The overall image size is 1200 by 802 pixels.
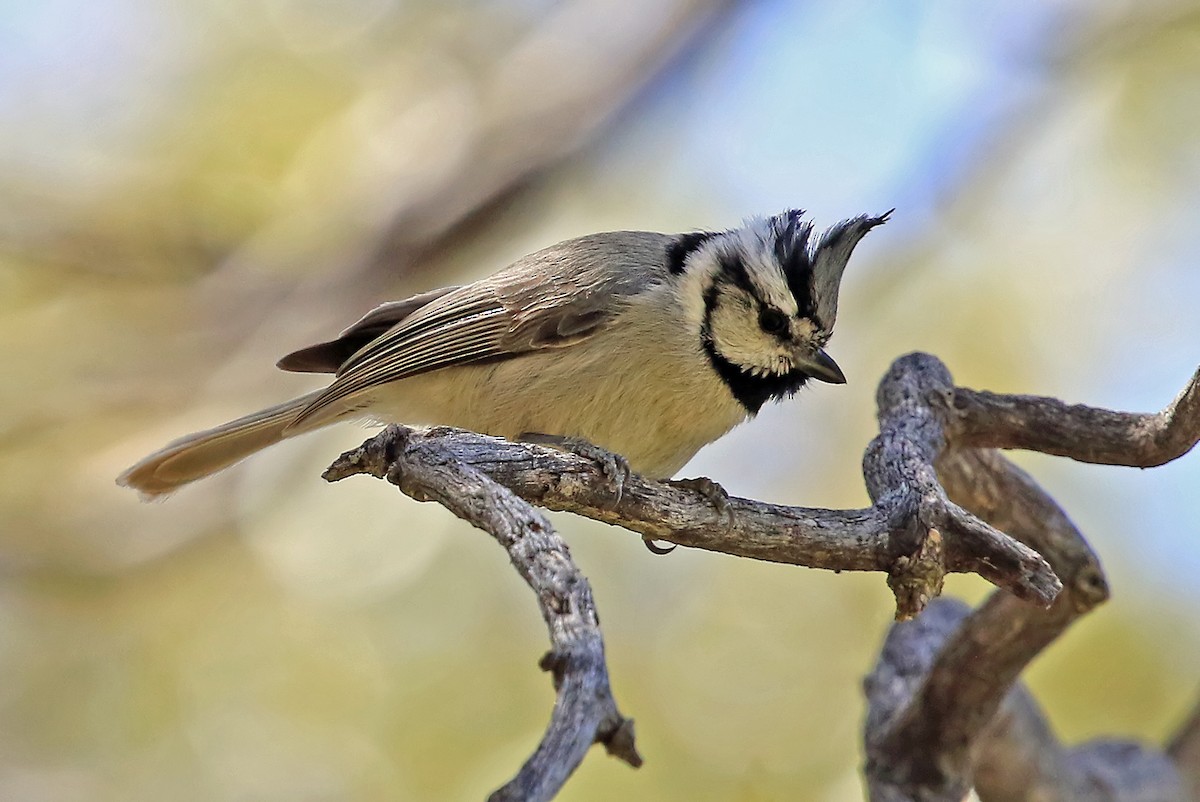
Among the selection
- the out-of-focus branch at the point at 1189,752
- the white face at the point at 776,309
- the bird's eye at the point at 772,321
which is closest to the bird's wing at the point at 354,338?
the white face at the point at 776,309

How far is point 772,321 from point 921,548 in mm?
1173

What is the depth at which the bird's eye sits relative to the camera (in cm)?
327

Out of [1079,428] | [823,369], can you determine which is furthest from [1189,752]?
[823,369]

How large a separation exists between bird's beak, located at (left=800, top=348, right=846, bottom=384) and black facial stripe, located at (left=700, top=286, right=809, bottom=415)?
1.3 inches

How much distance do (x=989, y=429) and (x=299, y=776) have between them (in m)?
3.26

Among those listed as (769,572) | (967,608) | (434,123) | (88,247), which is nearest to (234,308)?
(88,247)

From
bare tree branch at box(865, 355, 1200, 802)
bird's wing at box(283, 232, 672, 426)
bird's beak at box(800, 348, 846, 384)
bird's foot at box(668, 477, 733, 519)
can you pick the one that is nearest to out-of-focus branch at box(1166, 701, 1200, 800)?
bare tree branch at box(865, 355, 1200, 802)

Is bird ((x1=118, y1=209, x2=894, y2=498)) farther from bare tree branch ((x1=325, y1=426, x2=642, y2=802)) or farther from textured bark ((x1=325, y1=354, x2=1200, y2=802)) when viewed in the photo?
bare tree branch ((x1=325, y1=426, x2=642, y2=802))

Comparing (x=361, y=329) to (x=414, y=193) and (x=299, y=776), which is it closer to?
(x=414, y=193)

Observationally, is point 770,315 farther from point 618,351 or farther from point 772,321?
point 618,351

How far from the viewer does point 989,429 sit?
2.97 metres

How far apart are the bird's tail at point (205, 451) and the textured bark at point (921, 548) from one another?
3.90ft

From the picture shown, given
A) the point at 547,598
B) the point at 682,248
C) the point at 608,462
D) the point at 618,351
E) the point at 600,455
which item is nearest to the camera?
the point at 547,598

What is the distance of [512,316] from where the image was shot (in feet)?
11.1
